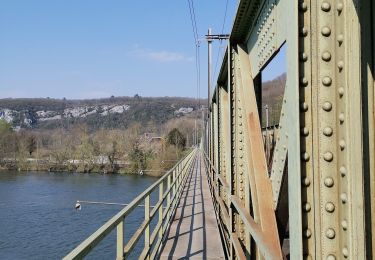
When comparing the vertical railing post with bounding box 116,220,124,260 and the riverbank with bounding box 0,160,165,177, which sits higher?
the vertical railing post with bounding box 116,220,124,260

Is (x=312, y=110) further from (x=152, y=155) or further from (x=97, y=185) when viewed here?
(x=152, y=155)

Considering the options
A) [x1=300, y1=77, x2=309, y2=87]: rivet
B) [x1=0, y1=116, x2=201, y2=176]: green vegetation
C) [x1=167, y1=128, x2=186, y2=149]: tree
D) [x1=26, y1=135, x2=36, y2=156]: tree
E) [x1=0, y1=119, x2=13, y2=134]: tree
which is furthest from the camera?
[x1=0, y1=119, x2=13, y2=134]: tree

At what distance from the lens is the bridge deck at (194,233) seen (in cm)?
694

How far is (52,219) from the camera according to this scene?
130 ft

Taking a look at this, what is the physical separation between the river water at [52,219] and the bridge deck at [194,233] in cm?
1445

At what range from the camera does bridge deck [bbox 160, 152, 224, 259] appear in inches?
273

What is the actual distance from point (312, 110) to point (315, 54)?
0.77 ft

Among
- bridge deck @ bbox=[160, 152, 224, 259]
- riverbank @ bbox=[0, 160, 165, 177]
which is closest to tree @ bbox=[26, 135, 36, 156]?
riverbank @ bbox=[0, 160, 165, 177]

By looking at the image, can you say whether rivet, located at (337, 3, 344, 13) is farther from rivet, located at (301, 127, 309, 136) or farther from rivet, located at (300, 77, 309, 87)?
rivet, located at (301, 127, 309, 136)

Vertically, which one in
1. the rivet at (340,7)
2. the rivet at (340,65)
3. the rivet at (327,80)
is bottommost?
the rivet at (327,80)

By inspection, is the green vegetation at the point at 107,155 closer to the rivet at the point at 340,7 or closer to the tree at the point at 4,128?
the tree at the point at 4,128

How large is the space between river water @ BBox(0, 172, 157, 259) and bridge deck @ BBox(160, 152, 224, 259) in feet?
47.4

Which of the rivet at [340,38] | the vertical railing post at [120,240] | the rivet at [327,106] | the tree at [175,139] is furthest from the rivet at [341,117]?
the tree at [175,139]

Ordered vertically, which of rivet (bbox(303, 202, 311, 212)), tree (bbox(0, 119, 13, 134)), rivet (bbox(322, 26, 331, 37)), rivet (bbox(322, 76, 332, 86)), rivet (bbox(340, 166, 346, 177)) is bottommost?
rivet (bbox(303, 202, 311, 212))
